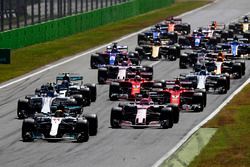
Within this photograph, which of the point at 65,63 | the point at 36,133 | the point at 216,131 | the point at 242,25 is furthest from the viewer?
the point at 242,25

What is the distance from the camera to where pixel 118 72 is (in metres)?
62.6


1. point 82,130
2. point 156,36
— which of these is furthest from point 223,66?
point 82,130

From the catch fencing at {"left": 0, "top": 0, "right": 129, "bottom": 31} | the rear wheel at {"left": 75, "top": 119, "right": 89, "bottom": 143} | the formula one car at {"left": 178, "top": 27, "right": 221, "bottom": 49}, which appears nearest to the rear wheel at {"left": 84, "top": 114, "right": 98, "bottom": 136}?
the rear wheel at {"left": 75, "top": 119, "right": 89, "bottom": 143}

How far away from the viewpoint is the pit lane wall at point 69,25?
84625 mm

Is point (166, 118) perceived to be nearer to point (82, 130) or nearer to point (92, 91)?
point (82, 130)

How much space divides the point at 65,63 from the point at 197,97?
27.5 m

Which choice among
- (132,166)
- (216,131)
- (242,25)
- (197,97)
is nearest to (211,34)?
(242,25)

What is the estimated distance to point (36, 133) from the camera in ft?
138

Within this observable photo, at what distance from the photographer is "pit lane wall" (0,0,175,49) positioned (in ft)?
278

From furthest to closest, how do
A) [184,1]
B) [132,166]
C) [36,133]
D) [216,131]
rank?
[184,1]
[216,131]
[36,133]
[132,166]

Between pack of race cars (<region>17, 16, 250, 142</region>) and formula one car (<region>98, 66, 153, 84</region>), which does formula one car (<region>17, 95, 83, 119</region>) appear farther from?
formula one car (<region>98, 66, 153, 84</region>)

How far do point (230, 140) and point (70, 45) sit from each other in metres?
48.6

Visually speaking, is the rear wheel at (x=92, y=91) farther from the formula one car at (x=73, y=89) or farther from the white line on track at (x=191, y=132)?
the white line on track at (x=191, y=132)

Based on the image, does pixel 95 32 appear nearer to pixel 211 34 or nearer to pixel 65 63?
pixel 211 34
